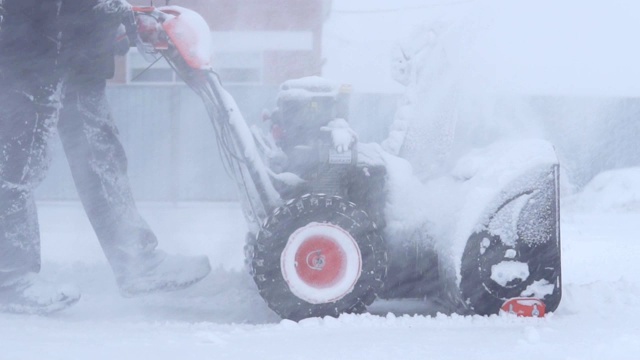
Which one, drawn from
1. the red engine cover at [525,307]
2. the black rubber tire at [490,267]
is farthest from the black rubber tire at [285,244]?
the red engine cover at [525,307]

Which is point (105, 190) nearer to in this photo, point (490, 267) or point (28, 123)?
point (28, 123)

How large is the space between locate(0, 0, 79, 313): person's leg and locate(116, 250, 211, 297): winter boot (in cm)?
34

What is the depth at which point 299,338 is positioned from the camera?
3.48 m

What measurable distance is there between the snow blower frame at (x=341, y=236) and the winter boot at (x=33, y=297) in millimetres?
971

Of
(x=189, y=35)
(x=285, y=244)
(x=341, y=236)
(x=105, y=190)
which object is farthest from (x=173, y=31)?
(x=341, y=236)

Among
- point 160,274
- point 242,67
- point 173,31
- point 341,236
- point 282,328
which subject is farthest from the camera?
point 242,67

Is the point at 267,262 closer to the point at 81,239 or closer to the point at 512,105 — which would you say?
the point at 512,105

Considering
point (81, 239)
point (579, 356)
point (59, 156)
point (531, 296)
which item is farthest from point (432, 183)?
point (59, 156)

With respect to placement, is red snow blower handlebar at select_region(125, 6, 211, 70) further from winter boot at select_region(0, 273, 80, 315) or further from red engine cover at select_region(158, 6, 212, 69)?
winter boot at select_region(0, 273, 80, 315)

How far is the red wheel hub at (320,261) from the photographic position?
378cm

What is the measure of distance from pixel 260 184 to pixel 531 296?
1.42m

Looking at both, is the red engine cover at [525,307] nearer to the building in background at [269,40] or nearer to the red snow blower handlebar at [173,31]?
the red snow blower handlebar at [173,31]

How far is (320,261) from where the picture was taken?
12.4 feet

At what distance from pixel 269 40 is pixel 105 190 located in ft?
19.2
